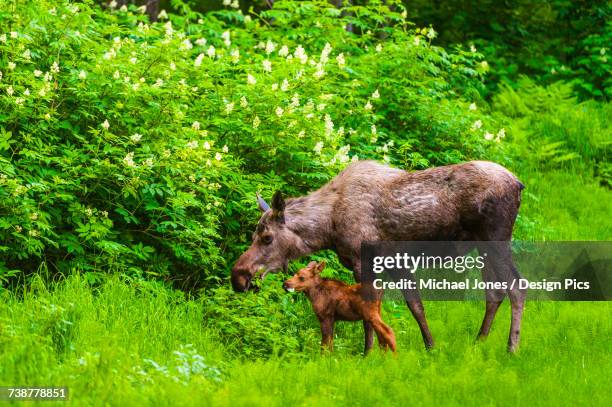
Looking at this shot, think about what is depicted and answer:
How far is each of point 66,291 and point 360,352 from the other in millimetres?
3163

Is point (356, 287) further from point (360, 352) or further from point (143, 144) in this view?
point (143, 144)

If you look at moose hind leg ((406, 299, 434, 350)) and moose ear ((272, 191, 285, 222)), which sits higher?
moose ear ((272, 191, 285, 222))

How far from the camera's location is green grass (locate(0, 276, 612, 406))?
A: 25.3 feet

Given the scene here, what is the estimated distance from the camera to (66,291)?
32.2 feet

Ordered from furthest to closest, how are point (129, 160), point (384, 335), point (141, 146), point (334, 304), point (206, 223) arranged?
1. point (141, 146)
2. point (206, 223)
3. point (129, 160)
4. point (334, 304)
5. point (384, 335)

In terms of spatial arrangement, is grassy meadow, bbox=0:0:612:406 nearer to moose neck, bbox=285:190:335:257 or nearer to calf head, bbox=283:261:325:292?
calf head, bbox=283:261:325:292

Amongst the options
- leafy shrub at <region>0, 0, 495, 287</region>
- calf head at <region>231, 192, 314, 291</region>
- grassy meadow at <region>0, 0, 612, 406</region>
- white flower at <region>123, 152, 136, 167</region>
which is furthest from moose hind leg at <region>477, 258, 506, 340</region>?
white flower at <region>123, 152, 136, 167</region>

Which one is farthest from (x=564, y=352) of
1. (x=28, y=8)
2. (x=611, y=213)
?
(x=28, y=8)

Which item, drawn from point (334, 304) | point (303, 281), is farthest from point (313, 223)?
point (334, 304)

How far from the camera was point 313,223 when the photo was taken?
9.75 metres

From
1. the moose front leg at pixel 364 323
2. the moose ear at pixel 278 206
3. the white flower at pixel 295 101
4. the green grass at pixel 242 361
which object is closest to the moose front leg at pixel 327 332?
the green grass at pixel 242 361

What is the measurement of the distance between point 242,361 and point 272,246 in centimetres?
123

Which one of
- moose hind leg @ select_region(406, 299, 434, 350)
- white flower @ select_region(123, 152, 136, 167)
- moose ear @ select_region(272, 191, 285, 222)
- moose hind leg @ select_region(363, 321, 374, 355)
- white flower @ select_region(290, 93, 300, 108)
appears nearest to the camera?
moose ear @ select_region(272, 191, 285, 222)

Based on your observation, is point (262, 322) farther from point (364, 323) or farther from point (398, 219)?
point (398, 219)
